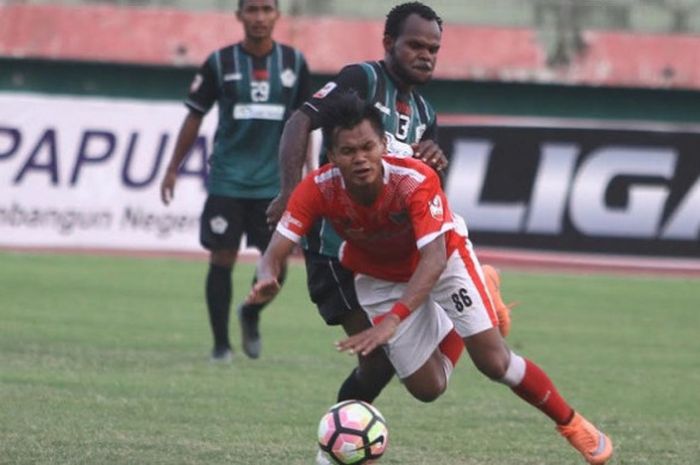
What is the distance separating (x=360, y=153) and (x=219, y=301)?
4268mm

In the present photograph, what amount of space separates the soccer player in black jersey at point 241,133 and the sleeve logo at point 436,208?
156 inches

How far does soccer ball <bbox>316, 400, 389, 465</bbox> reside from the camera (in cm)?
639

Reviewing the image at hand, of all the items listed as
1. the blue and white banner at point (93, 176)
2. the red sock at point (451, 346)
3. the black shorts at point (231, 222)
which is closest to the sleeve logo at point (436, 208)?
the red sock at point (451, 346)

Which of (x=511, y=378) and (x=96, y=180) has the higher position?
(x=511, y=378)

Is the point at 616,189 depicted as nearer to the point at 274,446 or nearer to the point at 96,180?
the point at 96,180

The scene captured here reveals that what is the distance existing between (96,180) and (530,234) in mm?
4914

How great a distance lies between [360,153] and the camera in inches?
253

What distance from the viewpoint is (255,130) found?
34.3 feet

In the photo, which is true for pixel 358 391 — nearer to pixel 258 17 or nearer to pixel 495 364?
pixel 495 364

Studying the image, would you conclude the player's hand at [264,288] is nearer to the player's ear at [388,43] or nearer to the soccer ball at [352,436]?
the soccer ball at [352,436]

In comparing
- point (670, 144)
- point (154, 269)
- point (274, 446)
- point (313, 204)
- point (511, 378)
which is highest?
point (313, 204)

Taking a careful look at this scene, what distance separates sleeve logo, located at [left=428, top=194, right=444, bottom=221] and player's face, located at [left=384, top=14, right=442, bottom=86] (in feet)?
2.43

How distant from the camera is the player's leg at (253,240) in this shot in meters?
10.5

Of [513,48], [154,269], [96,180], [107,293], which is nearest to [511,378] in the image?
[107,293]
